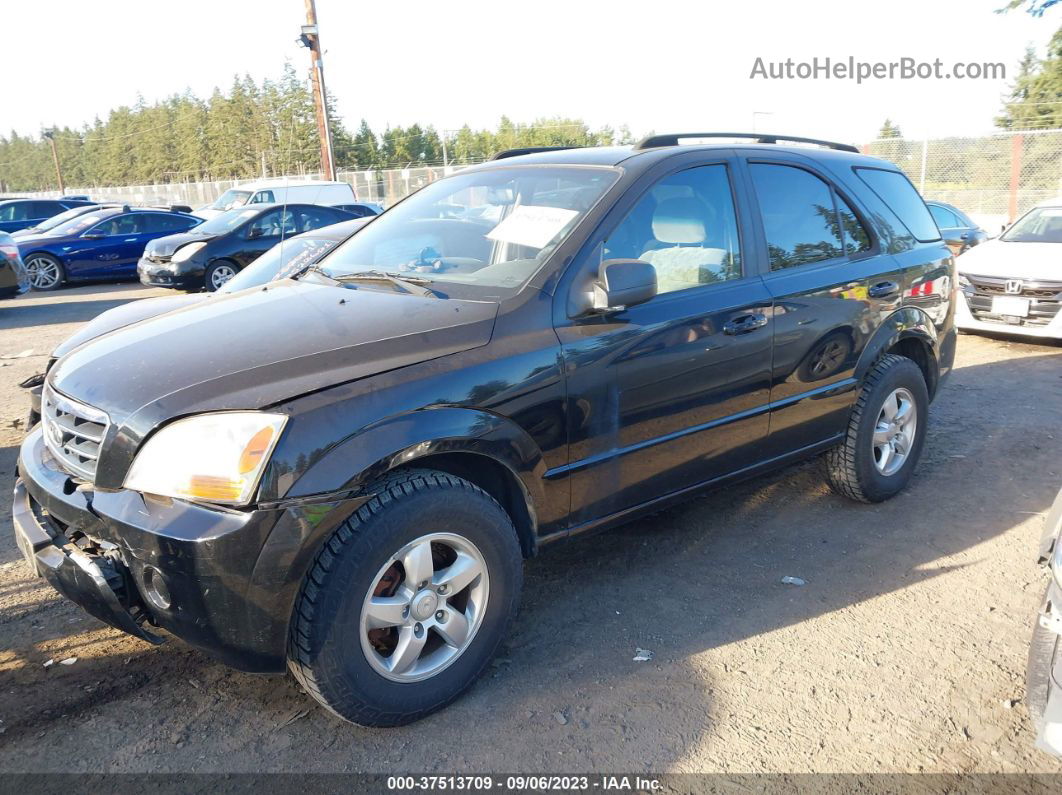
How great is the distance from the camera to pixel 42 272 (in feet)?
48.7

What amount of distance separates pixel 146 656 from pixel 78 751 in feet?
1.79

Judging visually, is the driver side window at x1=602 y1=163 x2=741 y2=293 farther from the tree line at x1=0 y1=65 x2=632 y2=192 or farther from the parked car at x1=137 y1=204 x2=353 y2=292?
the tree line at x1=0 y1=65 x2=632 y2=192

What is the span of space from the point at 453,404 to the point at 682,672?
1.33 metres

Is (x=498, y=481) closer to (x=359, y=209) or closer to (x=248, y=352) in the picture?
(x=248, y=352)

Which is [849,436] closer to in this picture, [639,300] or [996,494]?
[996,494]

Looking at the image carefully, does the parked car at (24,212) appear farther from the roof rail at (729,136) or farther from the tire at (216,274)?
the roof rail at (729,136)

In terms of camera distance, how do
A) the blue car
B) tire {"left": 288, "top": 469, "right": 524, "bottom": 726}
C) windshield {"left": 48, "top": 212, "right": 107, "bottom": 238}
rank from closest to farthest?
1. tire {"left": 288, "top": 469, "right": 524, "bottom": 726}
2. the blue car
3. windshield {"left": 48, "top": 212, "right": 107, "bottom": 238}

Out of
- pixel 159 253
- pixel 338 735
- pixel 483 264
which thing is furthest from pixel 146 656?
pixel 159 253

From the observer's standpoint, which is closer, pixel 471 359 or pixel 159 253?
pixel 471 359

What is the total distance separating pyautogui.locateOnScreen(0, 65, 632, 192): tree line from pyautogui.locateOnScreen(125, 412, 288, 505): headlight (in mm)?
18398

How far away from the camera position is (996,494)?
475cm

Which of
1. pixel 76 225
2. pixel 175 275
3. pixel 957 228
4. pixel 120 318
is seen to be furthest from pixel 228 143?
pixel 120 318

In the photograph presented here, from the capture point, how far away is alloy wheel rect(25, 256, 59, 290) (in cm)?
1473

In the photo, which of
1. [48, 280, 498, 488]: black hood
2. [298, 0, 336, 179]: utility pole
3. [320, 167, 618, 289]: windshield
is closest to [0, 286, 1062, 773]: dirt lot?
[48, 280, 498, 488]: black hood
